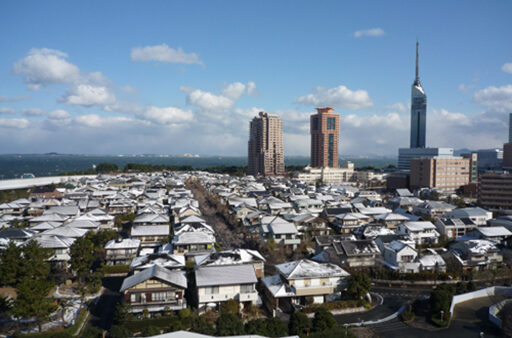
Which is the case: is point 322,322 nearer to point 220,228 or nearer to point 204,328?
point 204,328

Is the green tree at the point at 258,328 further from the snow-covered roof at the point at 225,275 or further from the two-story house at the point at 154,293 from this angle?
the two-story house at the point at 154,293

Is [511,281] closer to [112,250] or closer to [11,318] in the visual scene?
[112,250]

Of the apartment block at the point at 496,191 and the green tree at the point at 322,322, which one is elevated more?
the apartment block at the point at 496,191

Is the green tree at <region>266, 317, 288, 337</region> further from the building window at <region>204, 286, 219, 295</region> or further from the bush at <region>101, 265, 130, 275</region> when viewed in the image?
the bush at <region>101, 265, 130, 275</region>

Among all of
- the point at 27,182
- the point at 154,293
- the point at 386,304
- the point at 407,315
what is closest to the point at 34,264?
the point at 154,293

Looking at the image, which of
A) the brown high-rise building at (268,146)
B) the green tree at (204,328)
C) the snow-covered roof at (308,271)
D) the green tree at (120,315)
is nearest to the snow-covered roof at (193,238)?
the snow-covered roof at (308,271)

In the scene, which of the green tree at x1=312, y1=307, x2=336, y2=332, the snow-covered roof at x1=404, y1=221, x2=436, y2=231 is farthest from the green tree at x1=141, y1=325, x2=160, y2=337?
the snow-covered roof at x1=404, y1=221, x2=436, y2=231
